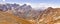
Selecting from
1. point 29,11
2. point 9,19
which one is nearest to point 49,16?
point 29,11

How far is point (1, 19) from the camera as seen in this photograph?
168cm

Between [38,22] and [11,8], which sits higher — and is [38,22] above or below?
below

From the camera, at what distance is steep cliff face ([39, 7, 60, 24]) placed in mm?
1627

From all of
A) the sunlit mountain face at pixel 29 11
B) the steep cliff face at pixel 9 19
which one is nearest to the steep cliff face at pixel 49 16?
the sunlit mountain face at pixel 29 11

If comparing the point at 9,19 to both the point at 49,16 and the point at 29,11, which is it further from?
the point at 49,16

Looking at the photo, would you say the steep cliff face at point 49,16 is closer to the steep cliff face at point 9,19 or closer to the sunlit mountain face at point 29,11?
the sunlit mountain face at point 29,11

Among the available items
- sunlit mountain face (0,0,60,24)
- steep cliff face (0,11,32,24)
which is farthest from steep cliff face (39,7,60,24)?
steep cliff face (0,11,32,24)

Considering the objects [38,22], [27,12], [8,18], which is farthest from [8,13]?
[38,22]

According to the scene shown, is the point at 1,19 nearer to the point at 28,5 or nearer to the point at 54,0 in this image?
the point at 28,5

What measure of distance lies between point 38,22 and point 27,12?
182 millimetres

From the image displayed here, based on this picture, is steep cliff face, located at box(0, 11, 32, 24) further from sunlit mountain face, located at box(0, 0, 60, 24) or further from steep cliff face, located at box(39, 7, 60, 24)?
steep cliff face, located at box(39, 7, 60, 24)

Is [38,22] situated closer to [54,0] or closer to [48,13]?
[48,13]

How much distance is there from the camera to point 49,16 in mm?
1642

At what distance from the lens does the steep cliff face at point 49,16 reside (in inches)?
64.1
